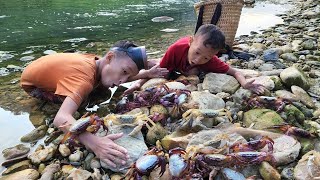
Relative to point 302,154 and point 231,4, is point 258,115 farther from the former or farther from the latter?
Result: point 231,4

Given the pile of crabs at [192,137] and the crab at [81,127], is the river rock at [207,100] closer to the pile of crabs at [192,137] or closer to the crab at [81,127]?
the pile of crabs at [192,137]

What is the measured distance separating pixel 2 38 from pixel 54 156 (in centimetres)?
776

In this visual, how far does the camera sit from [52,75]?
4.45 metres

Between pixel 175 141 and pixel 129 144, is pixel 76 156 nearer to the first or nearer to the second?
pixel 129 144

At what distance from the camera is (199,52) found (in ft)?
15.4

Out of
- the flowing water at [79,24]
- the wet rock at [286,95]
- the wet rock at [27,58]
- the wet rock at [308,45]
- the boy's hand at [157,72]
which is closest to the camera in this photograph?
the wet rock at [286,95]

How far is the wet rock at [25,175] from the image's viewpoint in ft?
10.5

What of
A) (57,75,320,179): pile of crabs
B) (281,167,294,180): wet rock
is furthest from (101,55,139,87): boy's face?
(281,167,294,180): wet rock

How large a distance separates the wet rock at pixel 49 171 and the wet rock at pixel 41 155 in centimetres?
18

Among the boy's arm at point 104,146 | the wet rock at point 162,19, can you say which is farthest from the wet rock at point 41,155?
the wet rock at point 162,19

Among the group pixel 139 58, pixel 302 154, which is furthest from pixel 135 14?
pixel 302 154

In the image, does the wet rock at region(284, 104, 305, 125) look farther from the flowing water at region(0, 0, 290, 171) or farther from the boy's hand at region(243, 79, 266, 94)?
the flowing water at region(0, 0, 290, 171)

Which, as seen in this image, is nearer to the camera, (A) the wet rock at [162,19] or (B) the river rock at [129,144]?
(B) the river rock at [129,144]

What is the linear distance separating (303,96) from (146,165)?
2.36 meters
